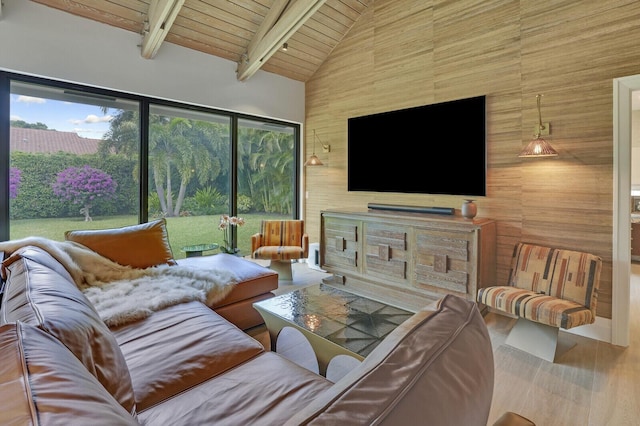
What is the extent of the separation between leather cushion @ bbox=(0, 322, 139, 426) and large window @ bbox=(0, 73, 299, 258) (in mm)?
3232

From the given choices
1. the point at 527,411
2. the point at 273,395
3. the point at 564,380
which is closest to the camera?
the point at 273,395

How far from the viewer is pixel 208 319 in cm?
192

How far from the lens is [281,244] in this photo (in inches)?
173

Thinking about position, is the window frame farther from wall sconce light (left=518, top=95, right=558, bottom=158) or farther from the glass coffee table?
wall sconce light (left=518, top=95, right=558, bottom=158)

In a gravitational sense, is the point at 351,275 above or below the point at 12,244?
below

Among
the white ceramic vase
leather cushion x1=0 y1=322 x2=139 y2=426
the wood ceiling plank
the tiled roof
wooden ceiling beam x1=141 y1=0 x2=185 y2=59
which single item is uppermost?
the wood ceiling plank

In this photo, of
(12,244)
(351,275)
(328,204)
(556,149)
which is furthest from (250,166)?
(556,149)

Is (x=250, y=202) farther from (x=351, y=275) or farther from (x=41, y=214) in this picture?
(x=41, y=214)

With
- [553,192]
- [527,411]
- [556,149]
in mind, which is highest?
[556,149]

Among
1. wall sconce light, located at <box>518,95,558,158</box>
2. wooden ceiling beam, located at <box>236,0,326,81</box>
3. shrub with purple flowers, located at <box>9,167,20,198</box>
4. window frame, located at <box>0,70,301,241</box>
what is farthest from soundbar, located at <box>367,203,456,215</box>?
shrub with purple flowers, located at <box>9,167,20,198</box>

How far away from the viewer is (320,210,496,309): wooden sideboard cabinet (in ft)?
9.85

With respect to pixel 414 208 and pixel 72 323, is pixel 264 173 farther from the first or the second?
pixel 72 323

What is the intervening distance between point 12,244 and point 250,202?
2859 millimetres

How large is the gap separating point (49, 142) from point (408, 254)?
3.76 m
